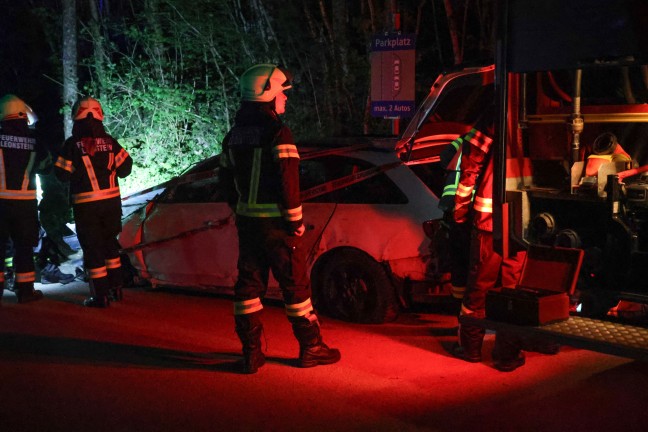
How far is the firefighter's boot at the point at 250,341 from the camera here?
19.9 ft

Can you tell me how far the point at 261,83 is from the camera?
19.4ft

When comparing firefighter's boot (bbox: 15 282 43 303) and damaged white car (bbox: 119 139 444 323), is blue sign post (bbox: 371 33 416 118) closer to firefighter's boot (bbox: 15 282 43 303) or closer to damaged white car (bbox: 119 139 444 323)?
damaged white car (bbox: 119 139 444 323)

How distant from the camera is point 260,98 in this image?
5.95 meters

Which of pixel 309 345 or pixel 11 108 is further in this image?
pixel 11 108

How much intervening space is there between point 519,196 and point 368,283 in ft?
6.56

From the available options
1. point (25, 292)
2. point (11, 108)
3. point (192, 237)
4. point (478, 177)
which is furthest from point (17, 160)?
point (478, 177)

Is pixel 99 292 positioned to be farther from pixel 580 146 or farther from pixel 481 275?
pixel 580 146

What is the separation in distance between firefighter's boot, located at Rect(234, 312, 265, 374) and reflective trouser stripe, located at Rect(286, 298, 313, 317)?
26 centimetres

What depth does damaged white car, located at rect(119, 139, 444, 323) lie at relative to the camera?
6.92 m

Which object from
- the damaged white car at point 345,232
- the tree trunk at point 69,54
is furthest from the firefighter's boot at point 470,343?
the tree trunk at point 69,54

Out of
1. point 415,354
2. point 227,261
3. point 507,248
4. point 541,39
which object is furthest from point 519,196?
point 227,261

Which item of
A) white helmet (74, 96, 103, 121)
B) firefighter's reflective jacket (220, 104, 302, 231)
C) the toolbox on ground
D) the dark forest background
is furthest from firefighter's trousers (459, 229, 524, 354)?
the dark forest background

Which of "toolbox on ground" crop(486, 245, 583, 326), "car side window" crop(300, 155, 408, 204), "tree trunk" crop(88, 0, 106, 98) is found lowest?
"toolbox on ground" crop(486, 245, 583, 326)

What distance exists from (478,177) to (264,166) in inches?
60.1
